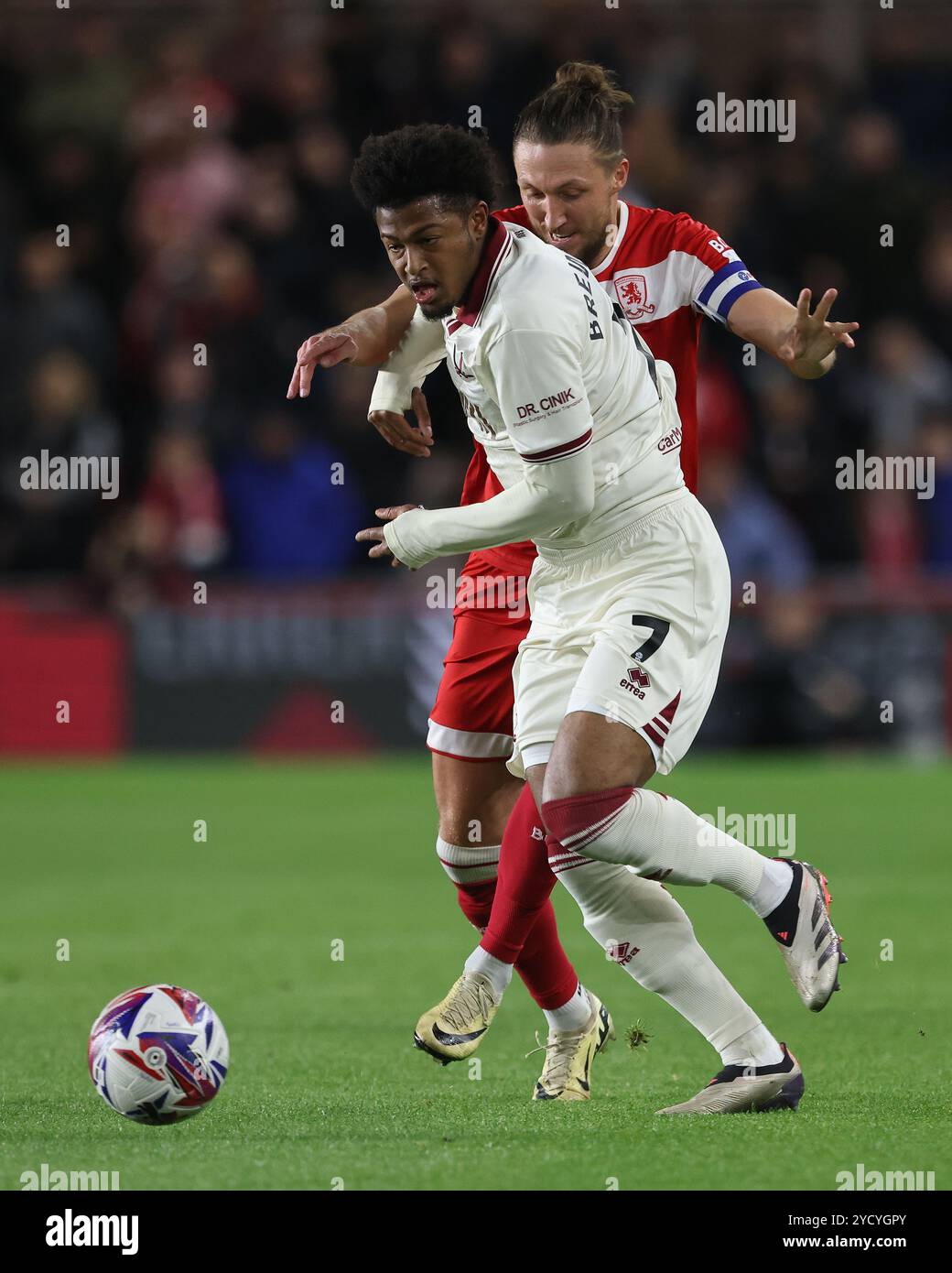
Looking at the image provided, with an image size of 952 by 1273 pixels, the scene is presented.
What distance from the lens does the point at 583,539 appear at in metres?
5.19

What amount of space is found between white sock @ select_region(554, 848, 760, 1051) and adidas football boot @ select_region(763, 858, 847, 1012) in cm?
16

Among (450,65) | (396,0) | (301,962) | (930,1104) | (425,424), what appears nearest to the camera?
(930,1104)

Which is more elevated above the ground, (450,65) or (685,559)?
(450,65)

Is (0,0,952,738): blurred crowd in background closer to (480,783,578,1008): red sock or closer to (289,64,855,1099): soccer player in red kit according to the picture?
(289,64,855,1099): soccer player in red kit

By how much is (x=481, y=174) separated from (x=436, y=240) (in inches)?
8.2

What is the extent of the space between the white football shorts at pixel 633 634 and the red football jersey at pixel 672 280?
46 cm

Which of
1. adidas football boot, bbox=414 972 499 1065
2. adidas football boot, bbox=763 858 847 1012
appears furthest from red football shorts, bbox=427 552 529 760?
adidas football boot, bbox=763 858 847 1012

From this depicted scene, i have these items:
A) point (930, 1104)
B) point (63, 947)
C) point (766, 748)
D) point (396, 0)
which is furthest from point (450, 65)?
point (930, 1104)

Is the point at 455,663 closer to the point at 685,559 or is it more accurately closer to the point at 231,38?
the point at 685,559

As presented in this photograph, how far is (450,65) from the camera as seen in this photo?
1538 cm

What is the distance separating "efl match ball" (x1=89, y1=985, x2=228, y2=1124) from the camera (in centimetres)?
490

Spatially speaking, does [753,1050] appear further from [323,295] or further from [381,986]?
[323,295]

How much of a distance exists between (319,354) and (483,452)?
0.70 meters

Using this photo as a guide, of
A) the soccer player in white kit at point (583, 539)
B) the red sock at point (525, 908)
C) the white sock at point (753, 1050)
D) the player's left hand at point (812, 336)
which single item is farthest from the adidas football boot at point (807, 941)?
the player's left hand at point (812, 336)
